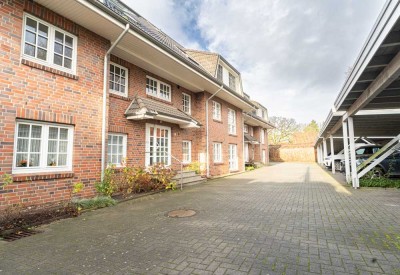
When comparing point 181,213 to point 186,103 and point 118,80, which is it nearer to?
point 118,80

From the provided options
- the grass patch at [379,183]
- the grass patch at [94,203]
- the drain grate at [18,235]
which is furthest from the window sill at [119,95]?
the grass patch at [379,183]

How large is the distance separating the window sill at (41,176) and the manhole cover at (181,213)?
2.96 metres

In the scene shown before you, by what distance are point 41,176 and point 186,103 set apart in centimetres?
883

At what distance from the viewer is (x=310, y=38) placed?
8930 millimetres

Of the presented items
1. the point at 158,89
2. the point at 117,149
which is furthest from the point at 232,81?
A: the point at 117,149

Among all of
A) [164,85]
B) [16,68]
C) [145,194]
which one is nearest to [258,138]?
[164,85]

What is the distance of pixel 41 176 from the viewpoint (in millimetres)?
5664

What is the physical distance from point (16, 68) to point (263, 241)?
6.49 metres

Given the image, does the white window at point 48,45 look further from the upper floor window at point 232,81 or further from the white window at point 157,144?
the upper floor window at point 232,81

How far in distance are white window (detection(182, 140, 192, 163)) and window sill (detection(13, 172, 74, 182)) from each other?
6.86m

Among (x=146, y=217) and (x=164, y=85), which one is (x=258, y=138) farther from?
(x=146, y=217)

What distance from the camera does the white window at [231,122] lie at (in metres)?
16.9

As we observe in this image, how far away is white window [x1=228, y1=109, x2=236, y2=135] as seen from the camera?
16934 millimetres

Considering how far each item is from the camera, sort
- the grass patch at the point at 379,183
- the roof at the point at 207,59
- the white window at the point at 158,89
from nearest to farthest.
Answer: the grass patch at the point at 379,183
the white window at the point at 158,89
the roof at the point at 207,59
